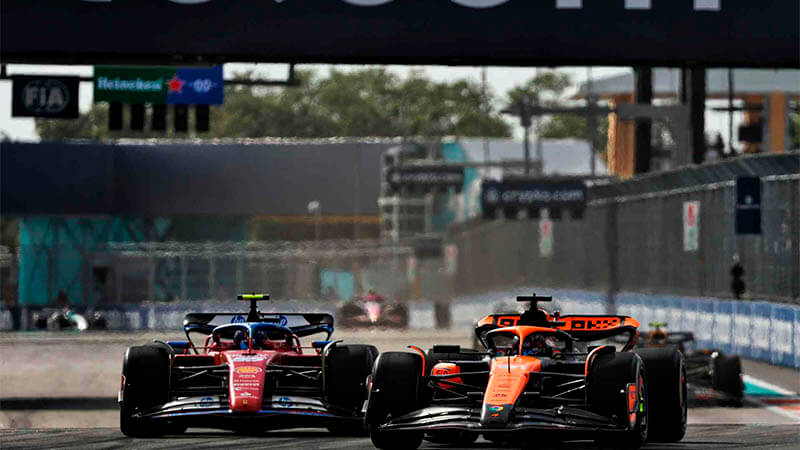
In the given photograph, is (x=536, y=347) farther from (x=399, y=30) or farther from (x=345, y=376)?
(x=399, y=30)

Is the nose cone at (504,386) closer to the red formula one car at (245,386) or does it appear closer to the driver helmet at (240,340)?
the red formula one car at (245,386)

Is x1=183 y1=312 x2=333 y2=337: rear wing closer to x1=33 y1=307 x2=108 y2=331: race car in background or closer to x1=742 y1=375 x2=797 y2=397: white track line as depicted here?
x1=742 y1=375 x2=797 y2=397: white track line

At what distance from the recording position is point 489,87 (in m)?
154

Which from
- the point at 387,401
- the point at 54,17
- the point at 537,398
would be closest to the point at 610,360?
the point at 537,398

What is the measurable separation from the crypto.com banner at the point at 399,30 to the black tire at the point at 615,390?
3.38 metres

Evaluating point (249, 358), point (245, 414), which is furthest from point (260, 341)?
point (245, 414)

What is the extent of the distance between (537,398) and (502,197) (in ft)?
126

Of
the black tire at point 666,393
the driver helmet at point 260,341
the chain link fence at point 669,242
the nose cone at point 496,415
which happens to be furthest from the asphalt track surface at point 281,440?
the chain link fence at point 669,242

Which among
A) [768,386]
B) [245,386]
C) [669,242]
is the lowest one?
[768,386]

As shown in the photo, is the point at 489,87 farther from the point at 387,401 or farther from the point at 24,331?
the point at 387,401

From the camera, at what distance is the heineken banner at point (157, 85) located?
1353 inches

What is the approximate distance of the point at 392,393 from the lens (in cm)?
1512

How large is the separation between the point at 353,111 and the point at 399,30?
138 metres

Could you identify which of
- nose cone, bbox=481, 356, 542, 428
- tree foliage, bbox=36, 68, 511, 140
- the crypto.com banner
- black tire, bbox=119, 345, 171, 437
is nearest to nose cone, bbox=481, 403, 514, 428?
nose cone, bbox=481, 356, 542, 428
